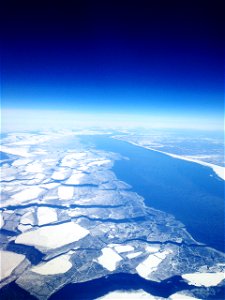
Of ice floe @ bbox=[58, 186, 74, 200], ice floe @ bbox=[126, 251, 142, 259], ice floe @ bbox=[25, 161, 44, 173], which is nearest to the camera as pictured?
ice floe @ bbox=[126, 251, 142, 259]

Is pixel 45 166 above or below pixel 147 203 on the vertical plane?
above

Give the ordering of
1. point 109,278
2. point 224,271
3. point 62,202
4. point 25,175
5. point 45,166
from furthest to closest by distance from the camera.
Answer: point 45,166, point 25,175, point 62,202, point 224,271, point 109,278

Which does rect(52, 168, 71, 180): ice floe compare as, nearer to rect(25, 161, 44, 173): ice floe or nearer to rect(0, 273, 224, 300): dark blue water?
rect(25, 161, 44, 173): ice floe

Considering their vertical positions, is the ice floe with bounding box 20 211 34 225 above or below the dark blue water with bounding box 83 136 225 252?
above

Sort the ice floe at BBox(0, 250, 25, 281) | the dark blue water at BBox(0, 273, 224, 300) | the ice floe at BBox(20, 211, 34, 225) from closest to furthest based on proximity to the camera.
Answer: the dark blue water at BBox(0, 273, 224, 300)
the ice floe at BBox(0, 250, 25, 281)
the ice floe at BBox(20, 211, 34, 225)

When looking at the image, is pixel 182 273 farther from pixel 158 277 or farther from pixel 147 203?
pixel 147 203

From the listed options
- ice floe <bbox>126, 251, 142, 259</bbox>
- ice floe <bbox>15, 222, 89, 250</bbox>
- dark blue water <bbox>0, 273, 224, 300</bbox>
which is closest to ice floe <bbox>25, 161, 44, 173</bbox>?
ice floe <bbox>15, 222, 89, 250</bbox>

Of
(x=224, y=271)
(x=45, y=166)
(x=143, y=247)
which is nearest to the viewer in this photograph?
(x=224, y=271)

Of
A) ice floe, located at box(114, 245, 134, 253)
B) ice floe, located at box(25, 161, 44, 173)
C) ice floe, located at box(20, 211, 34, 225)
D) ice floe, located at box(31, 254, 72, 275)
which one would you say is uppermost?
ice floe, located at box(25, 161, 44, 173)

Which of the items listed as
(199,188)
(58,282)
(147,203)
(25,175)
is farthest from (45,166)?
(58,282)
